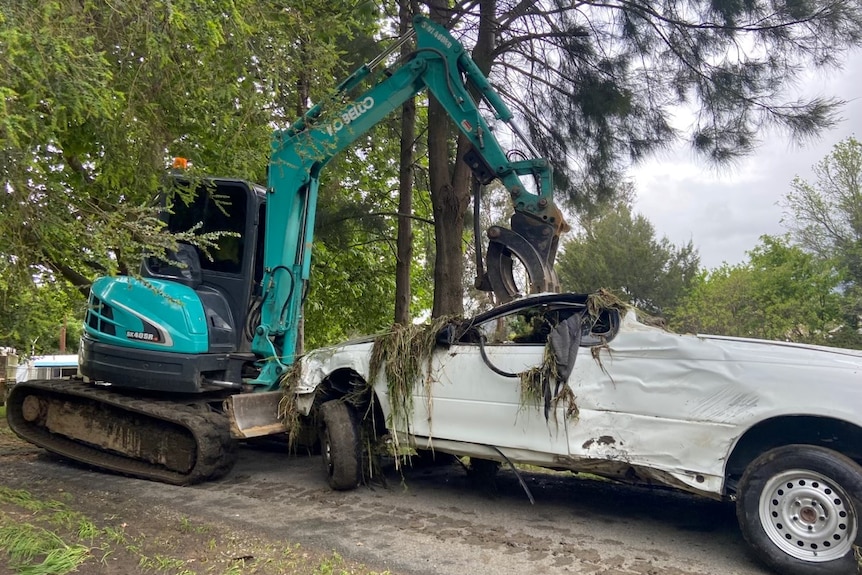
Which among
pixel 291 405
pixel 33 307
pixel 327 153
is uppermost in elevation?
pixel 327 153

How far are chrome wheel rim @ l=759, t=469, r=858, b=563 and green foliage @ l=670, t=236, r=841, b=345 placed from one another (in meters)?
19.9

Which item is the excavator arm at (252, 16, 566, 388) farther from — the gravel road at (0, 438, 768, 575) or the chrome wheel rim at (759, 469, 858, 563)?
the chrome wheel rim at (759, 469, 858, 563)

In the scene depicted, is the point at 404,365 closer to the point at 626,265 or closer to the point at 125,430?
the point at 125,430

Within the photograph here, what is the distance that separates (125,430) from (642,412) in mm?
5398

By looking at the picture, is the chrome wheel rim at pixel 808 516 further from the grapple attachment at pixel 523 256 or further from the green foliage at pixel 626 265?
the green foliage at pixel 626 265

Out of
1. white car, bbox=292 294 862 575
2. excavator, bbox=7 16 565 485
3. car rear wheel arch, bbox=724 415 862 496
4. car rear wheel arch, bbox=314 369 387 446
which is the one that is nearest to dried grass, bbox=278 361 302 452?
excavator, bbox=7 16 565 485

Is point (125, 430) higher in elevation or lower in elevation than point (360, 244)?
lower

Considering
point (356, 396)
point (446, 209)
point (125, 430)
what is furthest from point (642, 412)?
point (446, 209)

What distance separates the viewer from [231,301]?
7.61 m

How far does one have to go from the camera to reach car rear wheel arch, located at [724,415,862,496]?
4.52 metres

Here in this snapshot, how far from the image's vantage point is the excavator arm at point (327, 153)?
23.8 ft

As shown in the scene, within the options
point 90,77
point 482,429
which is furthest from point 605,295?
point 90,77

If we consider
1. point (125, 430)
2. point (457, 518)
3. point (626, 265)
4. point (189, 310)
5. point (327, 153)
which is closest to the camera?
point (457, 518)

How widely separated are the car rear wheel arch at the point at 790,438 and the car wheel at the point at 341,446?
10.8ft
